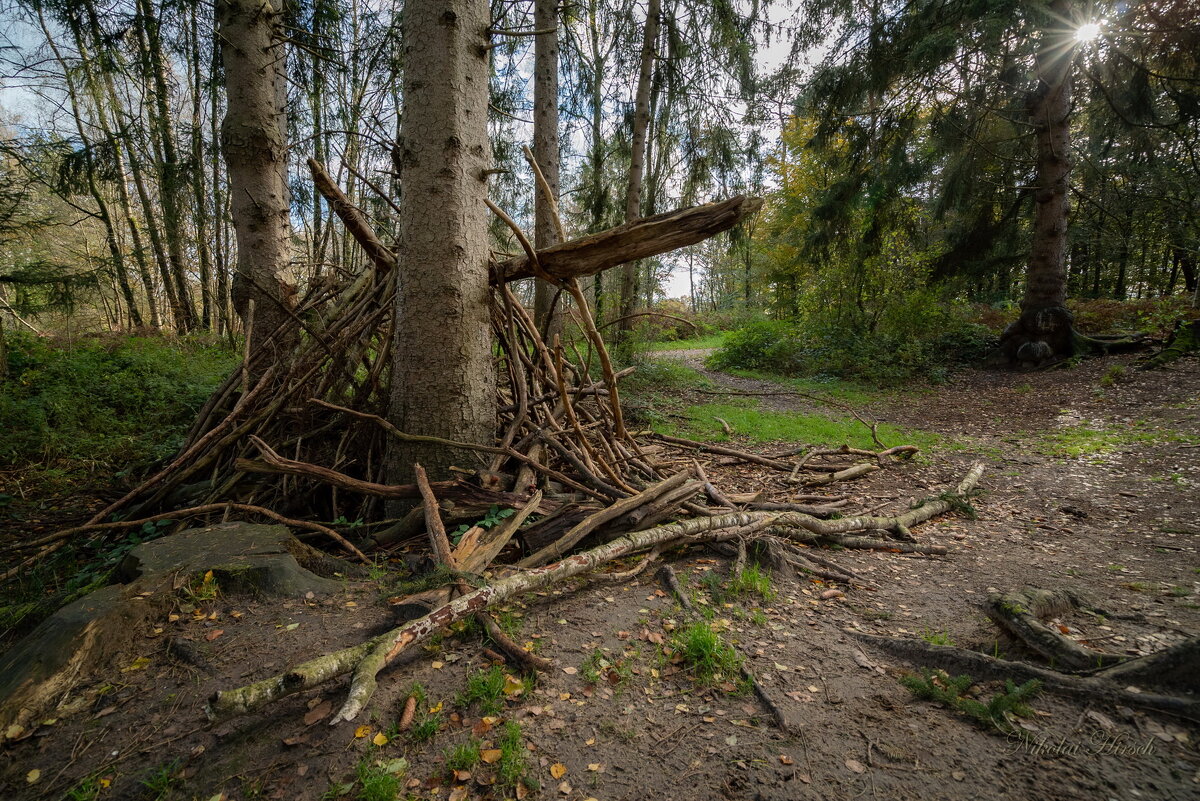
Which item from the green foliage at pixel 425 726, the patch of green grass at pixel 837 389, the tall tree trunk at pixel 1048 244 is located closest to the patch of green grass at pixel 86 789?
the green foliage at pixel 425 726

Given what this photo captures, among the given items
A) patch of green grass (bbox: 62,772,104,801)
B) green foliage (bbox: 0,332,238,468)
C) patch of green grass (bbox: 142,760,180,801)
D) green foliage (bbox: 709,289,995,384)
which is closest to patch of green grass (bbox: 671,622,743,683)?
patch of green grass (bbox: 142,760,180,801)

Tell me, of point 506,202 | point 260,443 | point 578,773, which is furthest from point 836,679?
point 506,202

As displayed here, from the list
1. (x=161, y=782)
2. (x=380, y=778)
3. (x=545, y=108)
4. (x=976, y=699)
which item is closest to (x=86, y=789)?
(x=161, y=782)

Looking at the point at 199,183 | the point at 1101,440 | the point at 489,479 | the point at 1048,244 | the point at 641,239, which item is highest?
the point at 1048,244

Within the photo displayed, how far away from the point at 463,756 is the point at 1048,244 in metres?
15.3

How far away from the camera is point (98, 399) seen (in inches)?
240

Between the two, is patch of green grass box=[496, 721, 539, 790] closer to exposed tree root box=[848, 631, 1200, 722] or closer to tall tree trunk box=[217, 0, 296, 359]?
exposed tree root box=[848, 631, 1200, 722]

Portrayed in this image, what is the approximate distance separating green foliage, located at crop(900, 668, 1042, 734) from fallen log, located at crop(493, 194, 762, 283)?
98.1 inches

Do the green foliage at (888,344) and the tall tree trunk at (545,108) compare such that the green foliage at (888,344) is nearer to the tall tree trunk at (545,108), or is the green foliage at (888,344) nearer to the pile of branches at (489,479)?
the pile of branches at (489,479)

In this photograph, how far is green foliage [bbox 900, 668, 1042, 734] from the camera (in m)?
1.92

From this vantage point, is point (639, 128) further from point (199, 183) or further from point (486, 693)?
point (486, 693)

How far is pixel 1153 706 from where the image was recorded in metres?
1.84

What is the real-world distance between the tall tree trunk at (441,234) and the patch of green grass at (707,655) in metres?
2.00

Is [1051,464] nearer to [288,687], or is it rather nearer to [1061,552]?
[1061,552]
